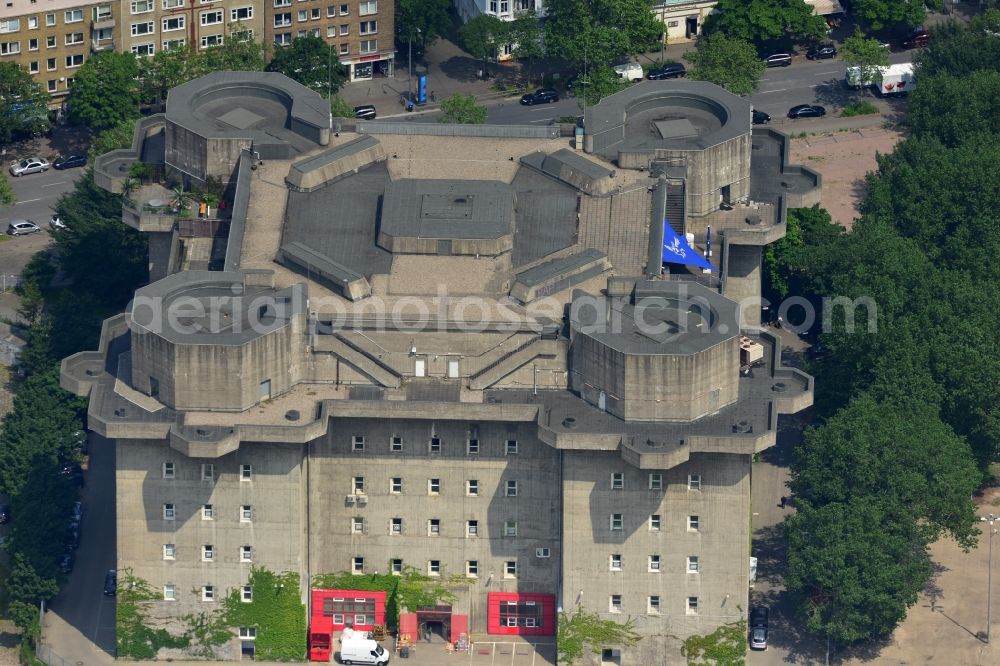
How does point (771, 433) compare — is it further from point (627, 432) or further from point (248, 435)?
point (248, 435)

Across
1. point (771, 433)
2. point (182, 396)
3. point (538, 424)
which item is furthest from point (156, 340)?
point (771, 433)

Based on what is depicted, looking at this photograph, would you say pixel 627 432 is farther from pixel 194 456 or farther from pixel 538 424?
pixel 194 456

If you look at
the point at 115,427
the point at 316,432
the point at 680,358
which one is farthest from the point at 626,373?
the point at 115,427

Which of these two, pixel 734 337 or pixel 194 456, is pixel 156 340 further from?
pixel 734 337

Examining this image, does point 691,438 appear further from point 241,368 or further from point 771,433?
point 241,368

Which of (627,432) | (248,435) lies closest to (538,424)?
(627,432)
